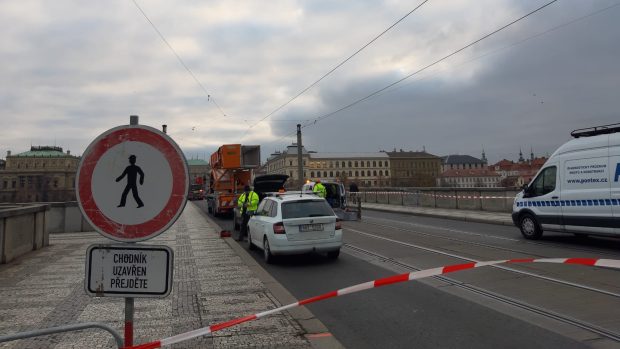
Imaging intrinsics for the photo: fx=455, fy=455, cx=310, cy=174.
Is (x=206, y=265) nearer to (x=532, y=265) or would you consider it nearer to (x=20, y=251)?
(x=20, y=251)

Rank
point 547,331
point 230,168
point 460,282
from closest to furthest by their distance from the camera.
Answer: point 547,331
point 460,282
point 230,168

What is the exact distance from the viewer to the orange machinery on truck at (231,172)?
24.4 m

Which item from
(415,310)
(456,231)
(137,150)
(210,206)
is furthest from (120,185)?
(210,206)

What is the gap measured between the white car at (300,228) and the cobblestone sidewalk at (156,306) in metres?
0.92

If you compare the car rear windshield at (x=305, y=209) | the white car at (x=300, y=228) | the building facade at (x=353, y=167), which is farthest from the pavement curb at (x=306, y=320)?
the building facade at (x=353, y=167)

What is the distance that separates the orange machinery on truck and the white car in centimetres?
1371

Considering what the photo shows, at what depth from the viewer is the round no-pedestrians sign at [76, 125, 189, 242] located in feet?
9.95

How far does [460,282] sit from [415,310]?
1926 millimetres

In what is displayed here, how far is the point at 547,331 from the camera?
5070mm

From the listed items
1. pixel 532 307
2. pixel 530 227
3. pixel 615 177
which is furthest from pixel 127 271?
pixel 530 227

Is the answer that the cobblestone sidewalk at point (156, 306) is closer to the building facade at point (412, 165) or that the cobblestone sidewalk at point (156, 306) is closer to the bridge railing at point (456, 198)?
the bridge railing at point (456, 198)

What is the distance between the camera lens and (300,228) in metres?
10.0

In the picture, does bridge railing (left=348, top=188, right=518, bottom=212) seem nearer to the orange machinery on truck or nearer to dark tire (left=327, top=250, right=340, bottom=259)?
the orange machinery on truck

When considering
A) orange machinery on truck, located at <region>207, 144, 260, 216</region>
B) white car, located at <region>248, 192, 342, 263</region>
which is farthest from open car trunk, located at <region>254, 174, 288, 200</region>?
white car, located at <region>248, 192, 342, 263</region>
